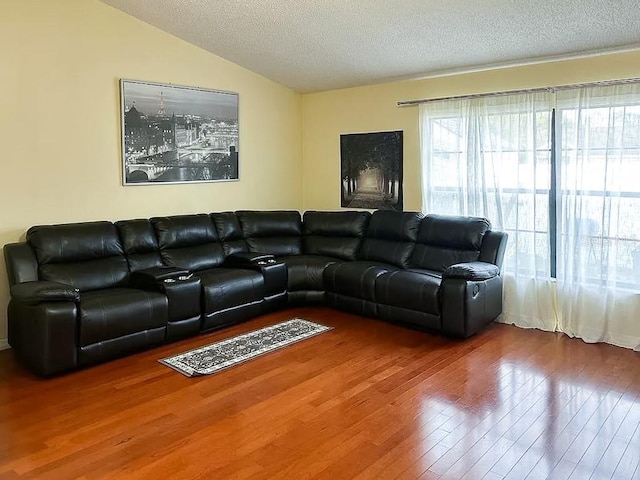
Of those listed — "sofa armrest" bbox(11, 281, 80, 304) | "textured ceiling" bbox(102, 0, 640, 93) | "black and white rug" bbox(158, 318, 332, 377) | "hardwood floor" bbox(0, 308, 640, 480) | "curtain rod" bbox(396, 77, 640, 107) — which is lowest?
"hardwood floor" bbox(0, 308, 640, 480)

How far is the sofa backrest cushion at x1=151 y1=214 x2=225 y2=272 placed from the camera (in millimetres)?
4953

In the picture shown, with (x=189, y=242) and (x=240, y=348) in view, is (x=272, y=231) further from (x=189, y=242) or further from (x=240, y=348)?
(x=240, y=348)

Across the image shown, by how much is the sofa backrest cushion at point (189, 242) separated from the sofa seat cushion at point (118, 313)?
2.39 ft

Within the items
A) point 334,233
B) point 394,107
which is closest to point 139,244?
point 334,233

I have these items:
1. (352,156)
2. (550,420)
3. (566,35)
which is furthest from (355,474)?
(352,156)

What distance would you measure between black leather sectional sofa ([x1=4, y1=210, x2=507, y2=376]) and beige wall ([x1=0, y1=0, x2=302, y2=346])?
299mm

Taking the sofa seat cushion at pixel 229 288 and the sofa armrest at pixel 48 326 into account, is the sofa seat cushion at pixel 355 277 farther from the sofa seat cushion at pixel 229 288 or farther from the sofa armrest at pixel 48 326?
the sofa armrest at pixel 48 326

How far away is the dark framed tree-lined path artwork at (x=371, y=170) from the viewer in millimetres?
5824

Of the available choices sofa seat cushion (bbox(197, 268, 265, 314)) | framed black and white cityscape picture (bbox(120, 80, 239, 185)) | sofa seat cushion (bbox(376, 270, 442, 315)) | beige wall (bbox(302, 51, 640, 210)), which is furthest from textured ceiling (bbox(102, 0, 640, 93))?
sofa seat cushion (bbox(197, 268, 265, 314))

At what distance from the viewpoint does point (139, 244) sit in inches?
188

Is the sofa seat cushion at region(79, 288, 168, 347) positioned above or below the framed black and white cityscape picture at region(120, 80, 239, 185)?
below

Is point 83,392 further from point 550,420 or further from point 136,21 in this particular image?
point 136,21

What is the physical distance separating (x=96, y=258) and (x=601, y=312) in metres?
4.24

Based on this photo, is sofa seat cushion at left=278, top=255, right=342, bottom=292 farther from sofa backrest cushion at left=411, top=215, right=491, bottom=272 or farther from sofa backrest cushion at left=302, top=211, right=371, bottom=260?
sofa backrest cushion at left=411, top=215, right=491, bottom=272
